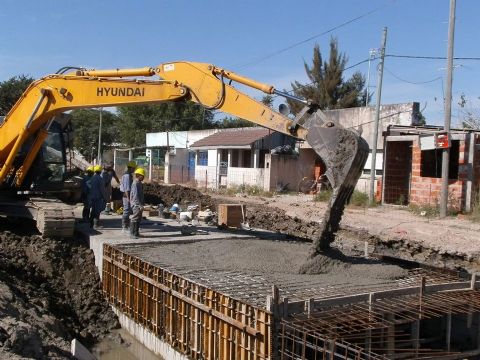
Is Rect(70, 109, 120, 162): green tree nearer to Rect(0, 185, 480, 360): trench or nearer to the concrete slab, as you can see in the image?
the concrete slab

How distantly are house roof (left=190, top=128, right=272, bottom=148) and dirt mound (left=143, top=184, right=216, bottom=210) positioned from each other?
6.38 metres

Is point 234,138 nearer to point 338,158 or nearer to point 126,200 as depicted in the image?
point 126,200

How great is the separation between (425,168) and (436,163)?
608 millimetres

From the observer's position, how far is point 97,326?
928 centimetres

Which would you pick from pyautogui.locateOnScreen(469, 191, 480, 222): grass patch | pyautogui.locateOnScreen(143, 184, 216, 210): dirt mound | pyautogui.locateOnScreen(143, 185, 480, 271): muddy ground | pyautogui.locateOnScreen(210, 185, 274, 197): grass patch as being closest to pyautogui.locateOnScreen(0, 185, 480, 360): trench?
pyautogui.locateOnScreen(143, 185, 480, 271): muddy ground

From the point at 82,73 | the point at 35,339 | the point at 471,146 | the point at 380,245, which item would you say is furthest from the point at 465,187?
the point at 35,339

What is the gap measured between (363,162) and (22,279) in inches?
244

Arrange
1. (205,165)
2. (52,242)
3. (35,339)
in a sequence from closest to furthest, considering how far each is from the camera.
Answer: (35,339)
(52,242)
(205,165)

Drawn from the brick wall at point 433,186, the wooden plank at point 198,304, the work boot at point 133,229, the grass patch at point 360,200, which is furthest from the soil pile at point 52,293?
the grass patch at point 360,200

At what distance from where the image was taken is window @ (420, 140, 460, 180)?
21266mm

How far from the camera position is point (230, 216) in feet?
42.8

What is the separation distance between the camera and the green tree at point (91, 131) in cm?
5931

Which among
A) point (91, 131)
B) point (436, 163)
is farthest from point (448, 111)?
point (91, 131)

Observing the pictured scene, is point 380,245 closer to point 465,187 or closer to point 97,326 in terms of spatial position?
point 465,187
